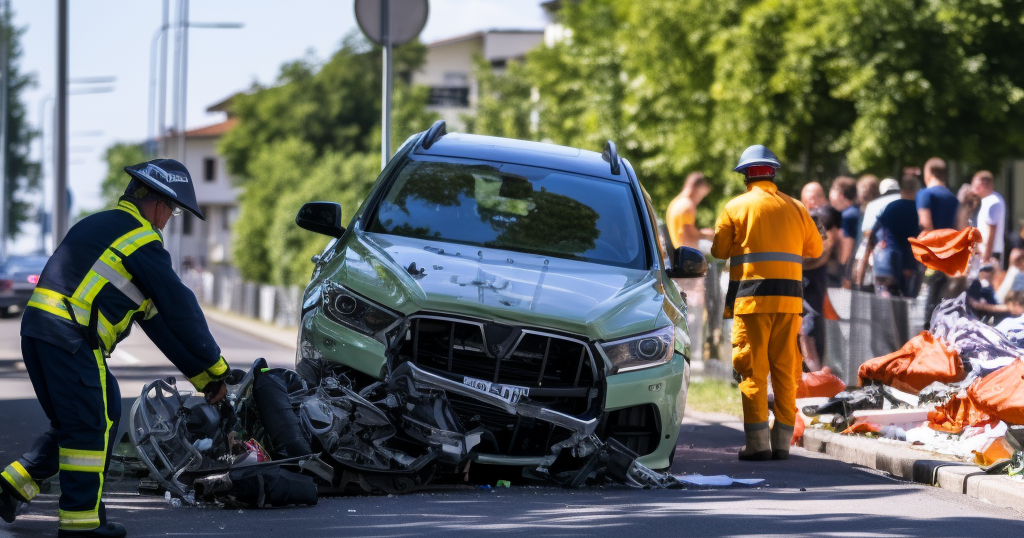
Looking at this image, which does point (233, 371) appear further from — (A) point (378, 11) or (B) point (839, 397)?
(A) point (378, 11)

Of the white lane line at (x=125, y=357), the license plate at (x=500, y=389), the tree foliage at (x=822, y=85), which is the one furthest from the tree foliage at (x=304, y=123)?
the license plate at (x=500, y=389)

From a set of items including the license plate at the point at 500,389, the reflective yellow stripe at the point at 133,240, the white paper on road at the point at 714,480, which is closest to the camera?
the reflective yellow stripe at the point at 133,240

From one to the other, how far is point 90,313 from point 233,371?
1.30m

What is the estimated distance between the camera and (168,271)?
6.06 metres

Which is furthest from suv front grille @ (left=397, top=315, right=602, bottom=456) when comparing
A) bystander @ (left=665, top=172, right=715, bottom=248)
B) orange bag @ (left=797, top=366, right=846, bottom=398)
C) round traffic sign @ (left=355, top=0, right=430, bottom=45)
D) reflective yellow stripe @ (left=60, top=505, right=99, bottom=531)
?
round traffic sign @ (left=355, top=0, right=430, bottom=45)

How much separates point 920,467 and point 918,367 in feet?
6.62

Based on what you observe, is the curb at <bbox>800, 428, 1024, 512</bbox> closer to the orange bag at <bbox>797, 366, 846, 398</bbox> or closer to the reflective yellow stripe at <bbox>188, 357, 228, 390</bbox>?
the orange bag at <bbox>797, 366, 846, 398</bbox>

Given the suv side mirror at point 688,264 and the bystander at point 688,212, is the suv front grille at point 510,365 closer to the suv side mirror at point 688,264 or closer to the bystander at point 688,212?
the suv side mirror at point 688,264

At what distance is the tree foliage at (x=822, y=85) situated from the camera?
2458cm

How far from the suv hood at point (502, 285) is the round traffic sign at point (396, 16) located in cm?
619

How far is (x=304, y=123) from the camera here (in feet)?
241

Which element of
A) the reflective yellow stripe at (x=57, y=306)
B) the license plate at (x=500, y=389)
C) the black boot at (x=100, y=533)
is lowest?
the black boot at (x=100, y=533)

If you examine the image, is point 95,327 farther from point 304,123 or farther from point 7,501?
point 304,123

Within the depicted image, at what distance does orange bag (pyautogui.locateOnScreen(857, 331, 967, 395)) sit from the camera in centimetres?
1039
